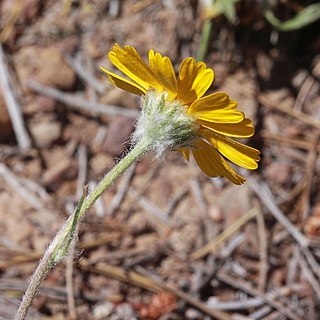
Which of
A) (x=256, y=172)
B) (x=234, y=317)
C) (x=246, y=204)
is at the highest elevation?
(x=256, y=172)

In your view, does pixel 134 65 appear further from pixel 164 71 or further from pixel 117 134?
pixel 117 134

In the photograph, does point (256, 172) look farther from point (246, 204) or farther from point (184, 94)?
point (184, 94)

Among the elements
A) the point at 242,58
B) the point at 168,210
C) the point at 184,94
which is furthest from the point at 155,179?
the point at 184,94

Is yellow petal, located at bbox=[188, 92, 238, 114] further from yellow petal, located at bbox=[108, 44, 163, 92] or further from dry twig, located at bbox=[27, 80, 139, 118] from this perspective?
dry twig, located at bbox=[27, 80, 139, 118]

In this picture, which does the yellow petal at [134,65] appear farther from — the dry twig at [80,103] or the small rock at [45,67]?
the small rock at [45,67]

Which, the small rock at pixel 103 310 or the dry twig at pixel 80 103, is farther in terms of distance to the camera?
the dry twig at pixel 80 103

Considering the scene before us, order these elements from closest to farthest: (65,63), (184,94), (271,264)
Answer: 1. (184,94)
2. (271,264)
3. (65,63)

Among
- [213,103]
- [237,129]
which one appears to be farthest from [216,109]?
[237,129]

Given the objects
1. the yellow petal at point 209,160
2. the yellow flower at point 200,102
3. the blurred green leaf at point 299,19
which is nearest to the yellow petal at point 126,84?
the yellow flower at point 200,102
